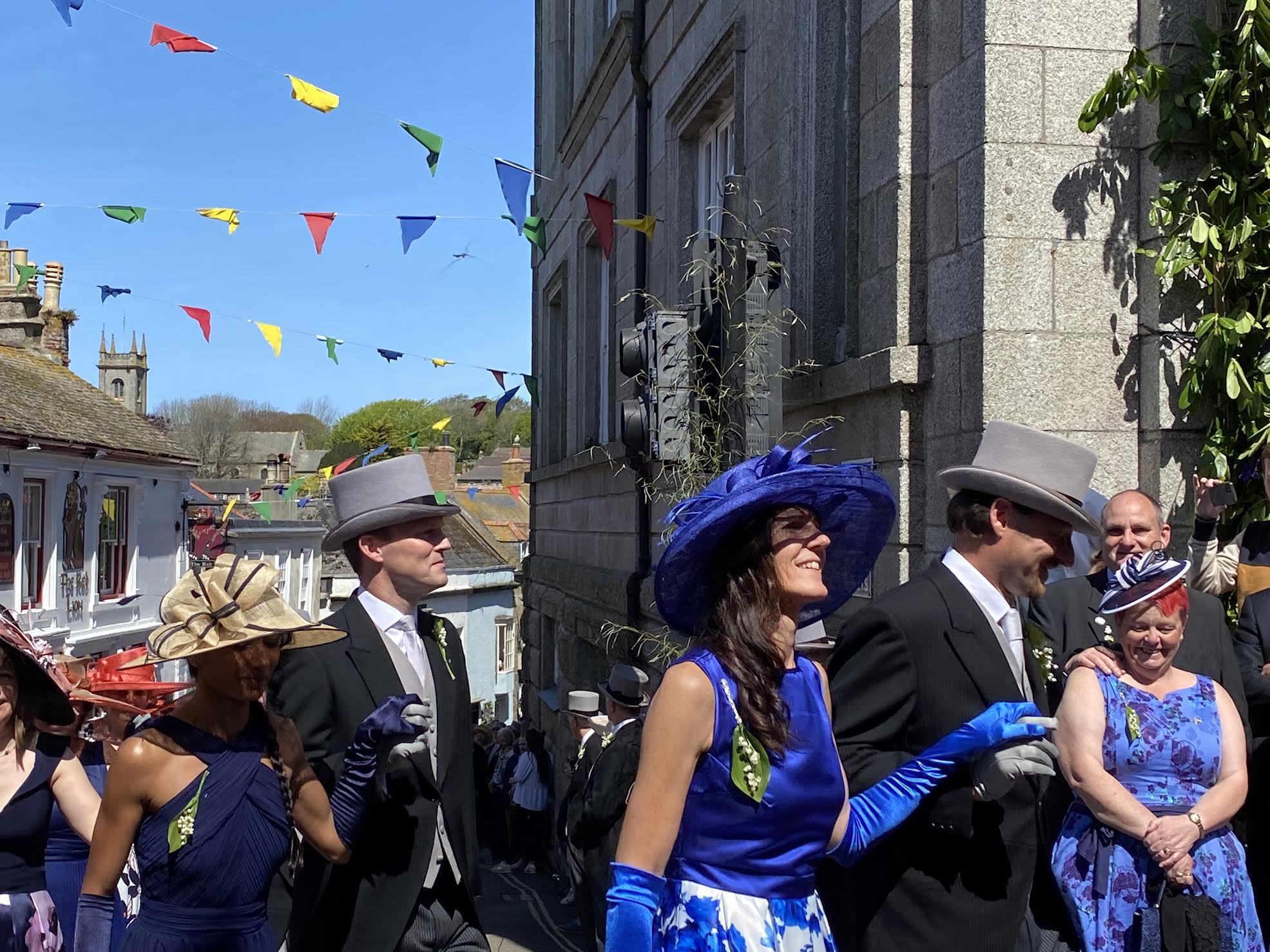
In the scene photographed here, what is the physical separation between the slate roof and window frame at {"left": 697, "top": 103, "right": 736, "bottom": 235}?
46.0 ft

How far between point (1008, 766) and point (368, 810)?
68.1 inches

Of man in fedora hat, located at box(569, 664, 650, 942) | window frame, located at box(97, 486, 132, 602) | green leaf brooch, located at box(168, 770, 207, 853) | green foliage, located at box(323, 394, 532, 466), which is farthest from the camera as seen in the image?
green foliage, located at box(323, 394, 532, 466)

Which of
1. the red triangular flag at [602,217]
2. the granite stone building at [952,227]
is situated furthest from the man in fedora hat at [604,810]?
the red triangular flag at [602,217]

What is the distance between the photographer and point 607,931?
8.02 ft

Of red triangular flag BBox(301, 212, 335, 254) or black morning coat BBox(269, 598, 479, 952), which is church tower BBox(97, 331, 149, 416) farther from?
black morning coat BBox(269, 598, 479, 952)

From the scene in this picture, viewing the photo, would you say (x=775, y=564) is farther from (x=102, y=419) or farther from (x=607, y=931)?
(x=102, y=419)

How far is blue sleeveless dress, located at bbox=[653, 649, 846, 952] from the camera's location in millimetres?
2537

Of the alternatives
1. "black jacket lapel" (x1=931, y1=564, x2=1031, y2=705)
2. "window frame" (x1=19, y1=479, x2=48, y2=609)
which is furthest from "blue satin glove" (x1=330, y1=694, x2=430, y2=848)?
"window frame" (x1=19, y1=479, x2=48, y2=609)

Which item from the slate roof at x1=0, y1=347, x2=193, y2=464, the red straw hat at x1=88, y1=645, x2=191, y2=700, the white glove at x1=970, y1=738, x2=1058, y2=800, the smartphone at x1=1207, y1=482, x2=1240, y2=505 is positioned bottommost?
the red straw hat at x1=88, y1=645, x2=191, y2=700

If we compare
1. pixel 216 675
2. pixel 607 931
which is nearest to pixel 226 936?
pixel 216 675

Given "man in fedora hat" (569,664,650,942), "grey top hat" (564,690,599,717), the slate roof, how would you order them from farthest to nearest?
the slate roof, "grey top hat" (564,690,599,717), "man in fedora hat" (569,664,650,942)

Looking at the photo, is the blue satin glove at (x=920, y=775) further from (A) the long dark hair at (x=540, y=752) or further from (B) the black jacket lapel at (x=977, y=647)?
(A) the long dark hair at (x=540, y=752)

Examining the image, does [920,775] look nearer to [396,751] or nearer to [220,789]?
[396,751]

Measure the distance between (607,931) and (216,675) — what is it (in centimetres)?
139
